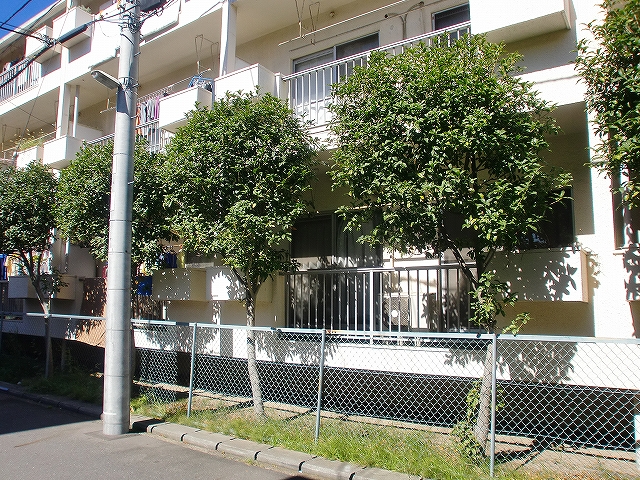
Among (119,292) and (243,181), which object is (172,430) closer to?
(119,292)

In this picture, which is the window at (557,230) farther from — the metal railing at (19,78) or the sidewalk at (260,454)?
the metal railing at (19,78)

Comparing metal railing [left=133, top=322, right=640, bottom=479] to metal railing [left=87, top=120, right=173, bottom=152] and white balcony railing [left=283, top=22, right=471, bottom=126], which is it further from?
metal railing [left=87, top=120, right=173, bottom=152]

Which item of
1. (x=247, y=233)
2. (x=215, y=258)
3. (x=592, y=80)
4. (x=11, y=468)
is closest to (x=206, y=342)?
(x=215, y=258)

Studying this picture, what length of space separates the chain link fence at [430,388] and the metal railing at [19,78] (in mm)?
9918

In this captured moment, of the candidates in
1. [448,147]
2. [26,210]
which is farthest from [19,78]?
[448,147]

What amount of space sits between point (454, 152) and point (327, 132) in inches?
113

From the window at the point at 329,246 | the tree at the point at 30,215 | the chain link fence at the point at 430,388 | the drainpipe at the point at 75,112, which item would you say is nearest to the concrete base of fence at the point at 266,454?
the chain link fence at the point at 430,388

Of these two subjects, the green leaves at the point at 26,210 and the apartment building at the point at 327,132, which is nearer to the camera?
the apartment building at the point at 327,132

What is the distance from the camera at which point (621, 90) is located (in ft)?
15.3

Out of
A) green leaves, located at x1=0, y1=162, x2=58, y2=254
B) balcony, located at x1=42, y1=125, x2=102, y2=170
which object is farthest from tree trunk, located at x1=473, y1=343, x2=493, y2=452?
balcony, located at x1=42, y1=125, x2=102, y2=170

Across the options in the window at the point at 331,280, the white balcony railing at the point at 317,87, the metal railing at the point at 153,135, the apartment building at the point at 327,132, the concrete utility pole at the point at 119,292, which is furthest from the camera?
Result: the metal railing at the point at 153,135

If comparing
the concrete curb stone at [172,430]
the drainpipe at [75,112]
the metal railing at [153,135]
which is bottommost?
the concrete curb stone at [172,430]

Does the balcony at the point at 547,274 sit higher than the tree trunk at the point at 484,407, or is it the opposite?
the balcony at the point at 547,274

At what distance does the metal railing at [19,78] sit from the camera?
49.6 feet
